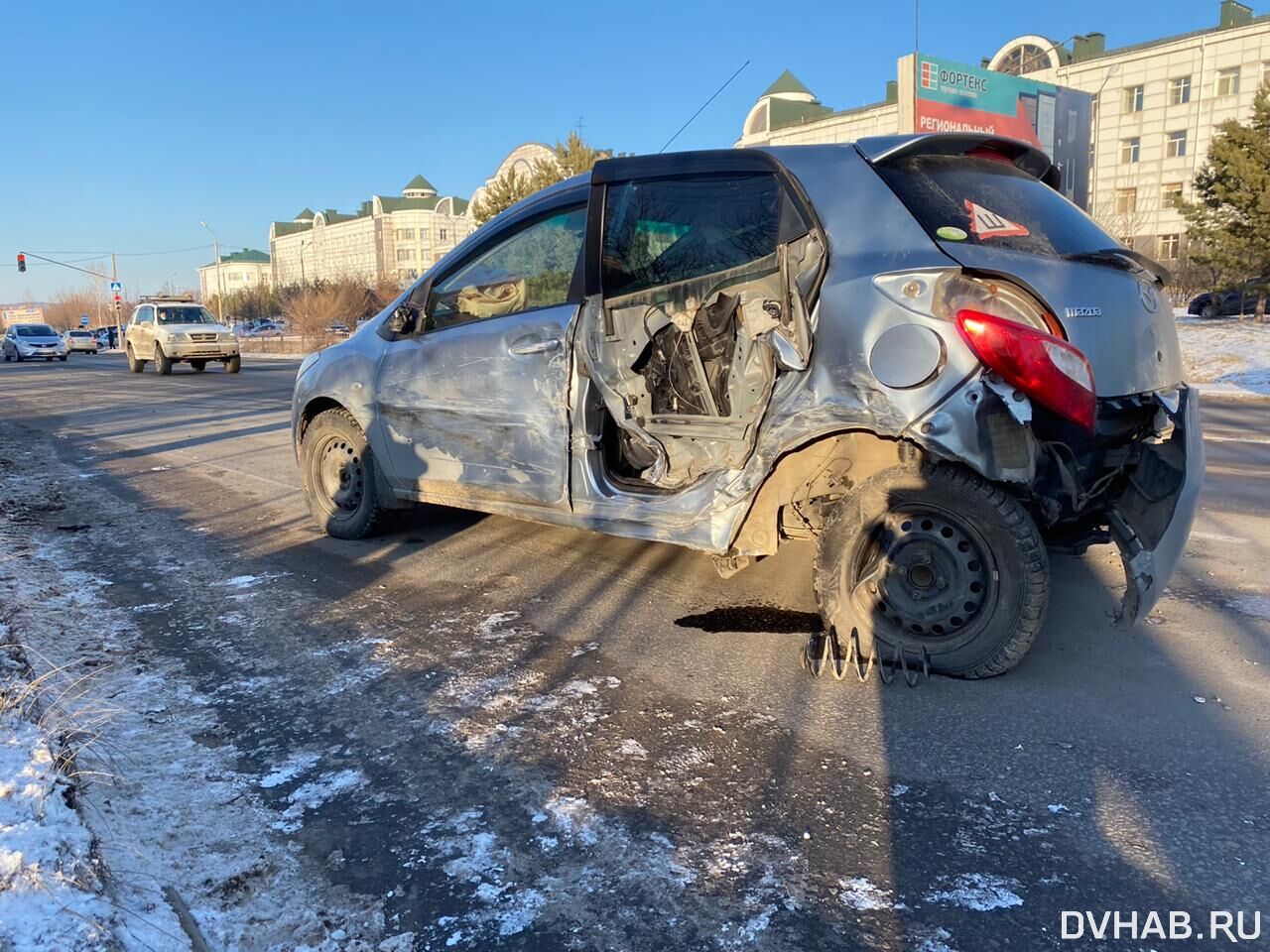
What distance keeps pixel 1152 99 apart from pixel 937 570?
2395 inches

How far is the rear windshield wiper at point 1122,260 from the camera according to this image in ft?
11.0

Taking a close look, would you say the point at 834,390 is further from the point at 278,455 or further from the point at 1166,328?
the point at 278,455

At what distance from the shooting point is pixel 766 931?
6.68 ft

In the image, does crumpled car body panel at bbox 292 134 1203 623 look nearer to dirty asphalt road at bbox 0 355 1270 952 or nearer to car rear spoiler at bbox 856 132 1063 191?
car rear spoiler at bbox 856 132 1063 191

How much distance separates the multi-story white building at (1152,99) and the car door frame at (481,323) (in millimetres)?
48602

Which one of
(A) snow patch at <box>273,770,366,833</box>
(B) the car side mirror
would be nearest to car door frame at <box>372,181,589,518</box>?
(B) the car side mirror

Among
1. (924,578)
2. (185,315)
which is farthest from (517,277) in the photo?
(185,315)

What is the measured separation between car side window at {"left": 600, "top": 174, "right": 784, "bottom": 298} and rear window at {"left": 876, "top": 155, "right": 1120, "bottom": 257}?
0.54m

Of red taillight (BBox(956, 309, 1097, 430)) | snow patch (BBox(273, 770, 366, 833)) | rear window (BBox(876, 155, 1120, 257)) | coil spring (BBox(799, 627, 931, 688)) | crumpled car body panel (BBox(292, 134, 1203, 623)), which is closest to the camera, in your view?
snow patch (BBox(273, 770, 366, 833))

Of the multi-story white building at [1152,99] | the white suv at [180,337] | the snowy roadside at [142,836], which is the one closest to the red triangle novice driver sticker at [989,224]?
the snowy roadside at [142,836]

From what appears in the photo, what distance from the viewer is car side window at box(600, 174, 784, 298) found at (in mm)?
3732

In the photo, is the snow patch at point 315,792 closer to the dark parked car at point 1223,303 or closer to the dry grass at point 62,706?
the dry grass at point 62,706

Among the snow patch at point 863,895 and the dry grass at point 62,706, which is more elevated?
the dry grass at point 62,706

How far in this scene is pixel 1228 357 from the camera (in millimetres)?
18359
